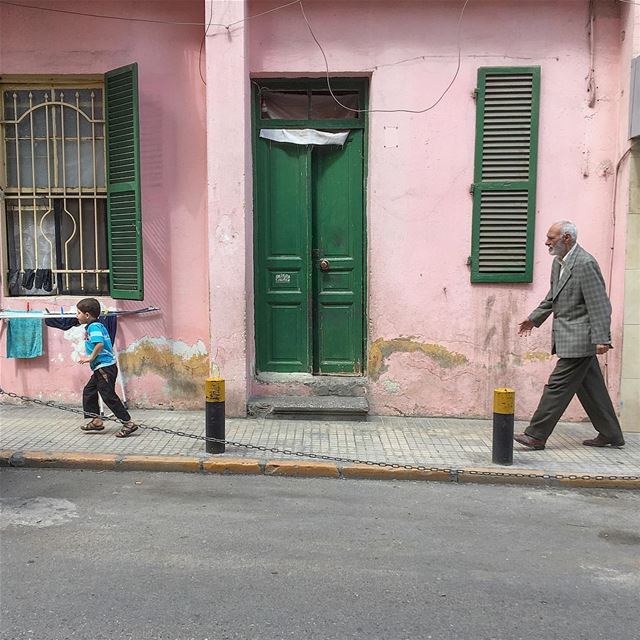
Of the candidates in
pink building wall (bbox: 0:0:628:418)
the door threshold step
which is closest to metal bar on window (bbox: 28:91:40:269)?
pink building wall (bbox: 0:0:628:418)

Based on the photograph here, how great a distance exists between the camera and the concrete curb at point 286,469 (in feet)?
16.8

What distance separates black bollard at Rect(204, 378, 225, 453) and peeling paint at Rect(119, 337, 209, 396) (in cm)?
161

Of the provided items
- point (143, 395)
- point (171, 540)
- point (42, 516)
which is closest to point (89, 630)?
point (171, 540)

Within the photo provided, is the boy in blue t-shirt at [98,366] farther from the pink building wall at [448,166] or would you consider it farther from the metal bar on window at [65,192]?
the pink building wall at [448,166]

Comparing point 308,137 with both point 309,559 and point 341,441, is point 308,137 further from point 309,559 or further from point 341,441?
point 309,559

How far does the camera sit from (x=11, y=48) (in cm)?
694

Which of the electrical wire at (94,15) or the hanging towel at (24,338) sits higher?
the electrical wire at (94,15)

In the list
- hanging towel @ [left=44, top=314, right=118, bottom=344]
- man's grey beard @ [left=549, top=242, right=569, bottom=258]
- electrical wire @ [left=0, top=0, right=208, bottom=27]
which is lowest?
hanging towel @ [left=44, top=314, right=118, bottom=344]

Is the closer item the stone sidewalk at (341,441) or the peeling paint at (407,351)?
the stone sidewalk at (341,441)

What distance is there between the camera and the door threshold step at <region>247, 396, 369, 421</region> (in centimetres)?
670

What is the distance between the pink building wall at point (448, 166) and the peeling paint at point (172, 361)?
1945 mm

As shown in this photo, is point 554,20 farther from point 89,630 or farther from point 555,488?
point 89,630

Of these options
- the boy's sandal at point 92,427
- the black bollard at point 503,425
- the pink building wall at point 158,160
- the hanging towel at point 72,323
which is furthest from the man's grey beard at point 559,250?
the boy's sandal at point 92,427

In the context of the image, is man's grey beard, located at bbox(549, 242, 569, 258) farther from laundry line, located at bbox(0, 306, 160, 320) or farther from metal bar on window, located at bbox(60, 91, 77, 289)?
metal bar on window, located at bbox(60, 91, 77, 289)
